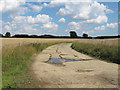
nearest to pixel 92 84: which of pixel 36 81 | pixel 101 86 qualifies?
pixel 101 86

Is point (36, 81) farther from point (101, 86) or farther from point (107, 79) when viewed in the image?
point (107, 79)

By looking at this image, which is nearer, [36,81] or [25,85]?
[25,85]

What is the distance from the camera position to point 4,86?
494 centimetres

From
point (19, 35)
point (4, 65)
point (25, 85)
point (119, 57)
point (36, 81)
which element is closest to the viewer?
point (25, 85)

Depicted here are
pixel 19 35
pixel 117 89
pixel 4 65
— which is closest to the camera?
pixel 117 89

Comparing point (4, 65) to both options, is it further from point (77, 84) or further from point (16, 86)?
point (77, 84)

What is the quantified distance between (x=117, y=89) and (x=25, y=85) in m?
3.12

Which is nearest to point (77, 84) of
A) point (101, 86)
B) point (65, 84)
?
point (65, 84)

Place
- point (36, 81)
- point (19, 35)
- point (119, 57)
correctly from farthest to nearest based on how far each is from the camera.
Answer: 1. point (19, 35)
2. point (119, 57)
3. point (36, 81)

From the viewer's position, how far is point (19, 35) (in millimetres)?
100188

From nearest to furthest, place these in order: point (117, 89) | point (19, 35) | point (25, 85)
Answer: point (117, 89) < point (25, 85) < point (19, 35)

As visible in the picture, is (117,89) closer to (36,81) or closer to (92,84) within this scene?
(92,84)

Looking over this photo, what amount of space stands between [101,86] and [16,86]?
2.93 meters

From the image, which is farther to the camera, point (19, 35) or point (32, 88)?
point (19, 35)
